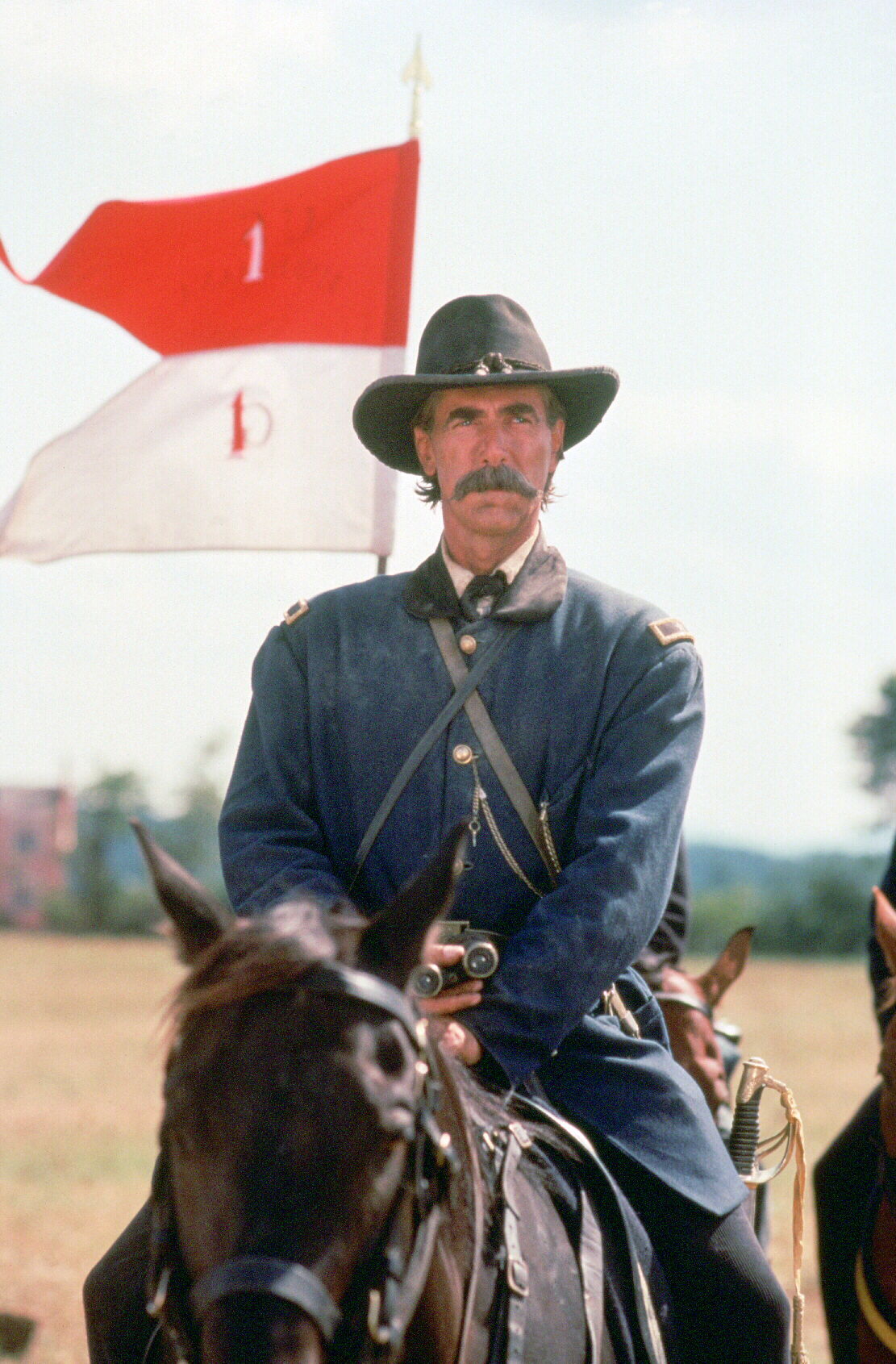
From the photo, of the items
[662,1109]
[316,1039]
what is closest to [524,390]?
[662,1109]

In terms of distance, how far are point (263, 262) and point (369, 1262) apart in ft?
19.1

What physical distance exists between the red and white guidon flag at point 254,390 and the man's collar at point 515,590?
2.51 meters

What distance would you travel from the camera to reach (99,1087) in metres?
23.6

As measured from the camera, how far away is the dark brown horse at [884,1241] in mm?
5281

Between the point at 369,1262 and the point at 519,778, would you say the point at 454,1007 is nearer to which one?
the point at 519,778

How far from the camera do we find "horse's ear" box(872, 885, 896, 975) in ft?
17.6

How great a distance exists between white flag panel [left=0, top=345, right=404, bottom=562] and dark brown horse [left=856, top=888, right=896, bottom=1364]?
3.01 metres

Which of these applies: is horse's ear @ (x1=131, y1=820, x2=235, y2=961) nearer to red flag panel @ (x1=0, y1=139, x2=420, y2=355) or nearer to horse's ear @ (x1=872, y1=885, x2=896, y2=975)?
horse's ear @ (x1=872, y1=885, x2=896, y2=975)

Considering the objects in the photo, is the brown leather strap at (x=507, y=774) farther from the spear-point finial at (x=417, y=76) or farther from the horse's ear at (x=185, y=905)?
the spear-point finial at (x=417, y=76)

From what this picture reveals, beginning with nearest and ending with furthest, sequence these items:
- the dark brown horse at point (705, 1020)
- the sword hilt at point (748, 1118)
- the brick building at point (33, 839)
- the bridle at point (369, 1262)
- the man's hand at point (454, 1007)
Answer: the bridle at point (369, 1262), the man's hand at point (454, 1007), the sword hilt at point (748, 1118), the dark brown horse at point (705, 1020), the brick building at point (33, 839)

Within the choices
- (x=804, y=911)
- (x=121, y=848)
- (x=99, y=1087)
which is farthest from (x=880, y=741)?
(x=99, y=1087)

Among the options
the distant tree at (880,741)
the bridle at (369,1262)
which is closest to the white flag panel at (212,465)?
the bridle at (369,1262)

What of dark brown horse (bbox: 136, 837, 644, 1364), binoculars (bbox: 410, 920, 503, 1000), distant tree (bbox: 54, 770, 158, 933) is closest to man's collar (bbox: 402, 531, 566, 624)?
binoculars (bbox: 410, 920, 503, 1000)

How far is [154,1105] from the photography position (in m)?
22.4
